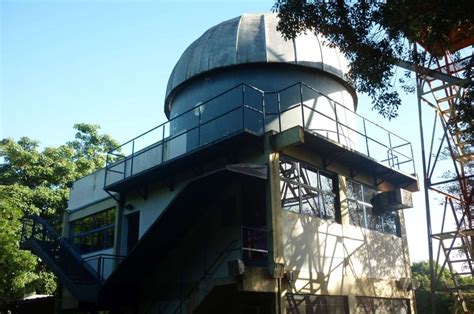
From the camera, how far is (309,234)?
13273 millimetres

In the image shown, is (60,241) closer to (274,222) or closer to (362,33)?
(274,222)

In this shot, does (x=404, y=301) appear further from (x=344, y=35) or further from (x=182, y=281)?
(x=344, y=35)

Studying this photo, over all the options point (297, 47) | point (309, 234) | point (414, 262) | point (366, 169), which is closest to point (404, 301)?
point (366, 169)

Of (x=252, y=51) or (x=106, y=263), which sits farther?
(x=106, y=263)

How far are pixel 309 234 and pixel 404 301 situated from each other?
5.93 meters

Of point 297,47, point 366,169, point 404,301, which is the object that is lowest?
point 404,301

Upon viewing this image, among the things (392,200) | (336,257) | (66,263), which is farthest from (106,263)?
(392,200)

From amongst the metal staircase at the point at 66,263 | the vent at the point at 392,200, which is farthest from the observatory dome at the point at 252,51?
the metal staircase at the point at 66,263

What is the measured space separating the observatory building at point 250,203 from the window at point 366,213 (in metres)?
0.06

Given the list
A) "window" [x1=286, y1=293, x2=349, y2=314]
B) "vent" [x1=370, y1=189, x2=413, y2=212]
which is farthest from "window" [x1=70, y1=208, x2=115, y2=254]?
"vent" [x1=370, y1=189, x2=413, y2=212]

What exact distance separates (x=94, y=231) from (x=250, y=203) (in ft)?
26.9

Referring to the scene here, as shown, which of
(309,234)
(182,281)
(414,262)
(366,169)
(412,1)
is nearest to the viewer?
(412,1)

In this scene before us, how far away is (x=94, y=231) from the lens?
18922 mm

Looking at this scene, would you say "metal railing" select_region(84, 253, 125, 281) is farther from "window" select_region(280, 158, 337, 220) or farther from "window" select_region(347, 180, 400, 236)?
"window" select_region(347, 180, 400, 236)
